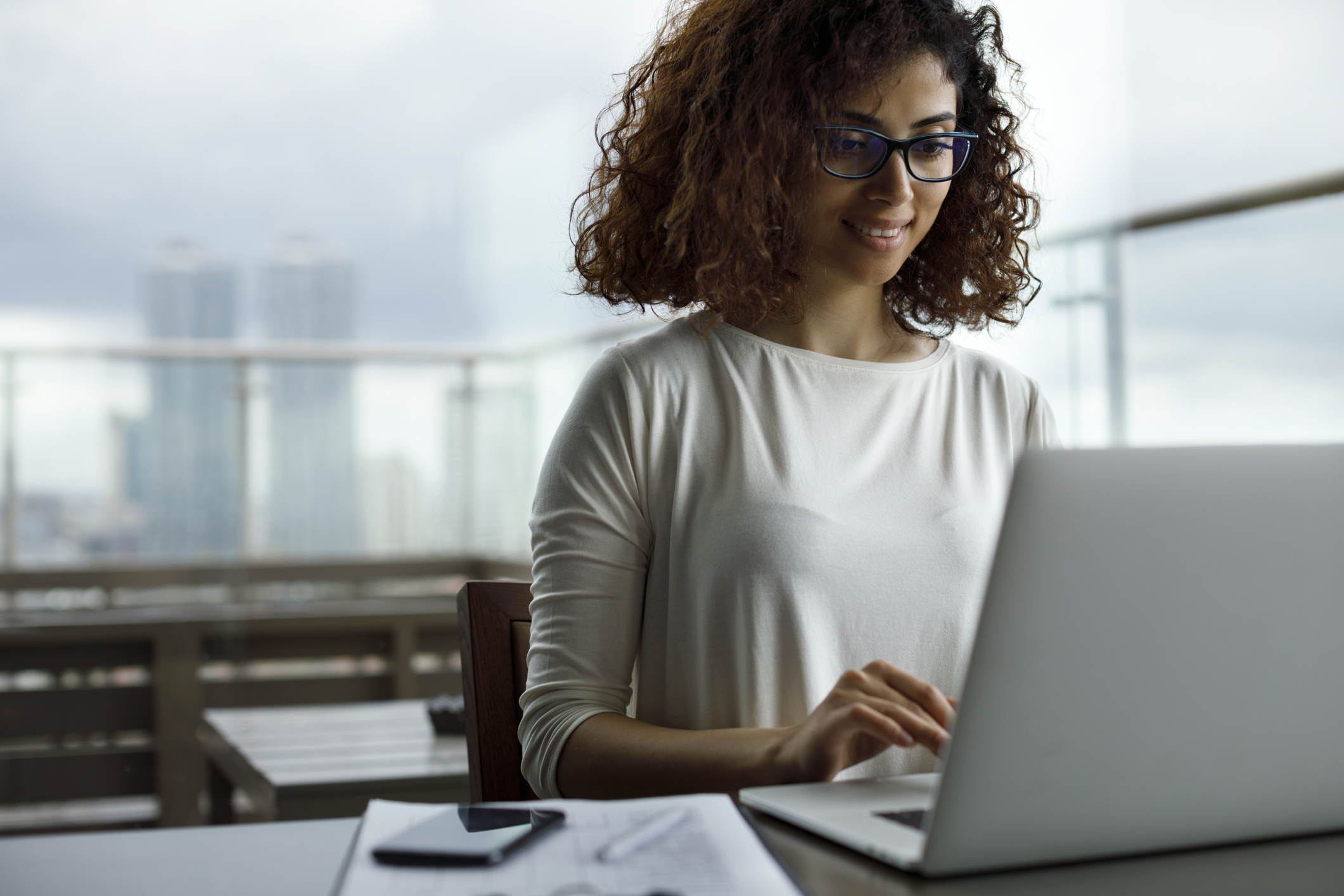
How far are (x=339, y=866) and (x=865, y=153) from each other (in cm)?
83

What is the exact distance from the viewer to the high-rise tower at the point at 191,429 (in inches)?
127

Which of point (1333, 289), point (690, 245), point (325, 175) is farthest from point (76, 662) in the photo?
point (1333, 289)

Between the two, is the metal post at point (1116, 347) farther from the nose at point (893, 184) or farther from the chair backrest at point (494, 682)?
the chair backrest at point (494, 682)

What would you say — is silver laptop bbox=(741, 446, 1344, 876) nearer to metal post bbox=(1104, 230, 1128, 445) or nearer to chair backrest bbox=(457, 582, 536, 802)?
chair backrest bbox=(457, 582, 536, 802)

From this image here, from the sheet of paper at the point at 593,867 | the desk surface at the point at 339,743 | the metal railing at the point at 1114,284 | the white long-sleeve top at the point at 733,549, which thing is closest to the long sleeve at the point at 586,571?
the white long-sleeve top at the point at 733,549

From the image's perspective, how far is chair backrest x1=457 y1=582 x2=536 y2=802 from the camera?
3.97 feet

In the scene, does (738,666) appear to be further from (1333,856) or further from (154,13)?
(154,13)

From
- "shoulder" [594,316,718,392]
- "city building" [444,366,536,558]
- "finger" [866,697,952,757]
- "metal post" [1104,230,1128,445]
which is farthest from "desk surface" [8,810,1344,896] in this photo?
"city building" [444,366,536,558]

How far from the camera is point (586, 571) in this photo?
45.1 inches

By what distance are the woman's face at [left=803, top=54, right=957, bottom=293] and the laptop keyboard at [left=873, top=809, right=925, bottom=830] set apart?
653 mm

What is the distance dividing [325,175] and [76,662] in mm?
1458

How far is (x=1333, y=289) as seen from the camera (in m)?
2.51

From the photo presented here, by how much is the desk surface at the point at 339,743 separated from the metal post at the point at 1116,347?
6.00ft

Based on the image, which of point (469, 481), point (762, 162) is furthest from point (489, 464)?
point (762, 162)
